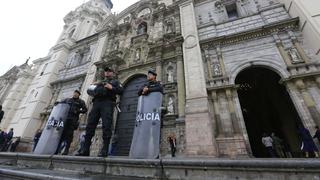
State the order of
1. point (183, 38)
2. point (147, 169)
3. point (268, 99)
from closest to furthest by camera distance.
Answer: point (147, 169) < point (183, 38) < point (268, 99)

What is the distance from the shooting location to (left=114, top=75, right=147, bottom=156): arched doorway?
904 cm

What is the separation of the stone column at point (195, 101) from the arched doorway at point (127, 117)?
3622 millimetres

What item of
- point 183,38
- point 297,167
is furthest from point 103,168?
point 183,38

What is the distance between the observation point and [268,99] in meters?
Result: 13.1

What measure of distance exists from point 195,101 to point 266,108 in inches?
380

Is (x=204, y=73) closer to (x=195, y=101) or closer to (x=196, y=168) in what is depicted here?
(x=195, y=101)

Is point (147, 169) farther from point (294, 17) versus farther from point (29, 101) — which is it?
point (29, 101)

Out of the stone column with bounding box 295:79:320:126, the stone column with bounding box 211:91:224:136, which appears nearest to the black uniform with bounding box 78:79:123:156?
the stone column with bounding box 211:91:224:136

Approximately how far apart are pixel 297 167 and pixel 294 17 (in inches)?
377

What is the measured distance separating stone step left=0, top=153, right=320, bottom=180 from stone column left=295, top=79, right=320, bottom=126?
20.7 feet

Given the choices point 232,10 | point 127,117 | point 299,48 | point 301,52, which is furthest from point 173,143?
point 232,10

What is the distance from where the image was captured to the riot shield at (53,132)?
425 cm

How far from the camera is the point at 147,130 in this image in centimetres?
304

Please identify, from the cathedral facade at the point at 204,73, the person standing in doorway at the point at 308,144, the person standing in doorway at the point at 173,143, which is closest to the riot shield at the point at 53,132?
the cathedral facade at the point at 204,73
